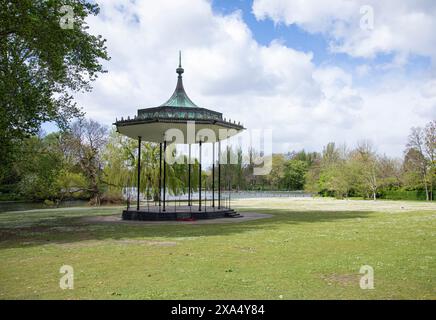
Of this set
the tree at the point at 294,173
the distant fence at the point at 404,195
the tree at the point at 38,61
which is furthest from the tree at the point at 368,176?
the tree at the point at 38,61

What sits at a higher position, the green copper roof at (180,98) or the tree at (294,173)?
the green copper roof at (180,98)

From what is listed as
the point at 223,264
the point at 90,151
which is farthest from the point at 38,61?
the point at 90,151

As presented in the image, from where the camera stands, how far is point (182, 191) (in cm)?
4338

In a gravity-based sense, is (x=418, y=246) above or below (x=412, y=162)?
below

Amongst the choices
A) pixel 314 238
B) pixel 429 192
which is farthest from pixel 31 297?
pixel 429 192

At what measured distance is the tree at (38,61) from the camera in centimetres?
1483

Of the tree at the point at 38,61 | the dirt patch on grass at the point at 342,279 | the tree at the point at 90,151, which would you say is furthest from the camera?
the tree at the point at 90,151

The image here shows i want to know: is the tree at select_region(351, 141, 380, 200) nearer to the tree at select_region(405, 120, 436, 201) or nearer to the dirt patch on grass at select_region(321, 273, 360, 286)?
the tree at select_region(405, 120, 436, 201)

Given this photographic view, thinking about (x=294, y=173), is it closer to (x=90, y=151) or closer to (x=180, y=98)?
(x=90, y=151)

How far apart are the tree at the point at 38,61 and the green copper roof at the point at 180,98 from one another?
486 cm

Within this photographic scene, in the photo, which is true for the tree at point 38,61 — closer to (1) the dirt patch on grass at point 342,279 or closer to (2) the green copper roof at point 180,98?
(2) the green copper roof at point 180,98
